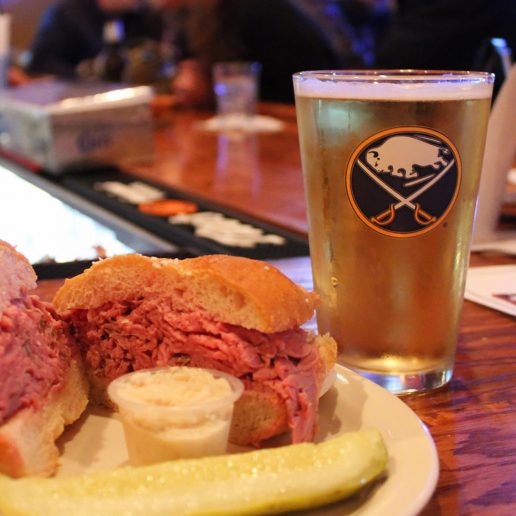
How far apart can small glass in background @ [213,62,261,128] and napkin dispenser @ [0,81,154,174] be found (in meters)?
0.83

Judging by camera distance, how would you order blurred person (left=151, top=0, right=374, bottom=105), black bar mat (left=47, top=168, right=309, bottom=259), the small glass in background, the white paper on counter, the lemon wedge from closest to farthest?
the lemon wedge → the white paper on counter → black bar mat (left=47, top=168, right=309, bottom=259) → the small glass in background → blurred person (left=151, top=0, right=374, bottom=105)

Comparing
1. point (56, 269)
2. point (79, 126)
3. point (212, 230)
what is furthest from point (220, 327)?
point (79, 126)

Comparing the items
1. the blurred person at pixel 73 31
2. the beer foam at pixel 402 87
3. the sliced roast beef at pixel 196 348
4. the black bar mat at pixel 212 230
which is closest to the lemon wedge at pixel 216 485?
the sliced roast beef at pixel 196 348

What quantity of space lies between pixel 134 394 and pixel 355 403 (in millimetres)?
272

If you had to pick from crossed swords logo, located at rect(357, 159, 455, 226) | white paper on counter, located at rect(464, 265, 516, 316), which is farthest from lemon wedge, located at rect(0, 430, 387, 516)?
white paper on counter, located at rect(464, 265, 516, 316)

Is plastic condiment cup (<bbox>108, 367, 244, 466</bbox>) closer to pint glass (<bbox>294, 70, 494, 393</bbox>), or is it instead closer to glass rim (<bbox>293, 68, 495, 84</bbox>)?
pint glass (<bbox>294, 70, 494, 393</bbox>)

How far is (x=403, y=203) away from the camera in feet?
3.08

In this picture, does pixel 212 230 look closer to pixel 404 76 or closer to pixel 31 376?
pixel 404 76

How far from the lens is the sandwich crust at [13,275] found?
0.85m

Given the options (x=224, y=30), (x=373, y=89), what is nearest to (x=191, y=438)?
(x=373, y=89)

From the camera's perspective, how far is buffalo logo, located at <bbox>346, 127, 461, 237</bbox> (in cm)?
92

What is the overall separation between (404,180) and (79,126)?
2.17 metres

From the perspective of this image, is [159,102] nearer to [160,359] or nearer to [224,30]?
[224,30]

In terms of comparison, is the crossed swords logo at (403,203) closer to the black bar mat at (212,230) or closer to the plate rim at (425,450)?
the plate rim at (425,450)
